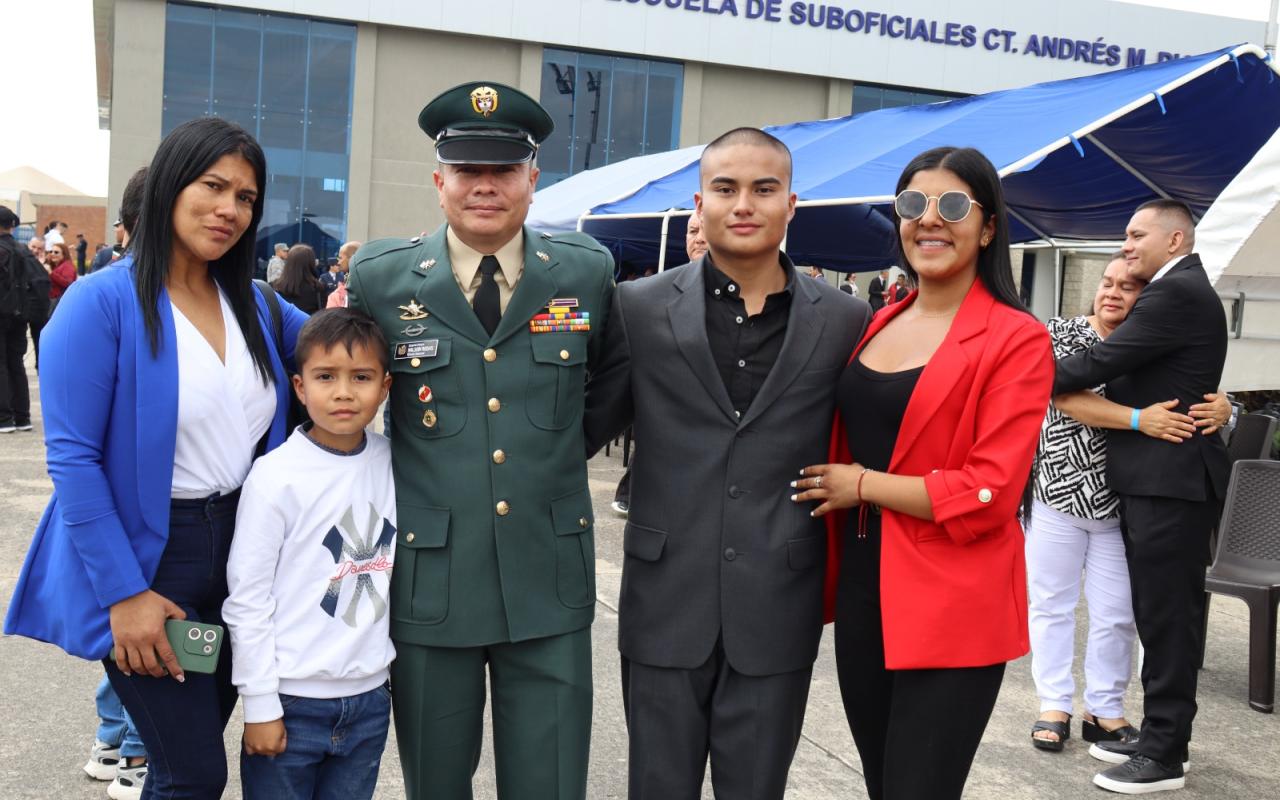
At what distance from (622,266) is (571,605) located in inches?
520

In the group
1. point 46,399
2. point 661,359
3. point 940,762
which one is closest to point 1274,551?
point 940,762

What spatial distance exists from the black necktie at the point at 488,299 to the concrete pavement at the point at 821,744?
178 cm

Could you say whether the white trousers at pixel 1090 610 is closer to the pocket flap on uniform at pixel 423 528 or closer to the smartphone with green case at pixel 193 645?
the pocket flap on uniform at pixel 423 528

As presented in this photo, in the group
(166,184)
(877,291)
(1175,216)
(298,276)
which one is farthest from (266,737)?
(877,291)

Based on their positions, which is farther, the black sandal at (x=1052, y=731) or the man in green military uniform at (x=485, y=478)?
the black sandal at (x=1052, y=731)

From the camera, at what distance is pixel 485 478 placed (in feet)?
8.36

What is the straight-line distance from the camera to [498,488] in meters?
2.55

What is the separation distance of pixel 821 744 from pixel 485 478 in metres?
2.20

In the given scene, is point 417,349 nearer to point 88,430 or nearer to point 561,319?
point 561,319

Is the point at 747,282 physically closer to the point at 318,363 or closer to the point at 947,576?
the point at 947,576

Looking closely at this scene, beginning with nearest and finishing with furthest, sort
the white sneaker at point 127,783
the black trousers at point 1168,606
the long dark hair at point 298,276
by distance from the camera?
the white sneaker at point 127,783, the black trousers at point 1168,606, the long dark hair at point 298,276

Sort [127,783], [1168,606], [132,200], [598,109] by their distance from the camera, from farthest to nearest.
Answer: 1. [598,109]
2. [1168,606]
3. [127,783]
4. [132,200]

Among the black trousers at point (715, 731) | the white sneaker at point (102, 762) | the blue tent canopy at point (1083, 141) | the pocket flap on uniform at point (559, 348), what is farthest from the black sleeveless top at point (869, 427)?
the blue tent canopy at point (1083, 141)

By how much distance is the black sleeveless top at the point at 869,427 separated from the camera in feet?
8.36
